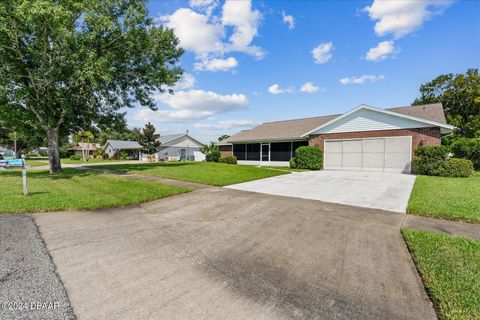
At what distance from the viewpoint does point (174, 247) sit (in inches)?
143

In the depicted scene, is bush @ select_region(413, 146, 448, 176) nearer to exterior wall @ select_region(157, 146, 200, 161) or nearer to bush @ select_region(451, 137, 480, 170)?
bush @ select_region(451, 137, 480, 170)

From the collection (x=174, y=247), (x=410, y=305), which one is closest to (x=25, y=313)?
(x=174, y=247)

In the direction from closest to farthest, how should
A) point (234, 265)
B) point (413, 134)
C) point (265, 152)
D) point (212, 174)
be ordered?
point (234, 265) < point (212, 174) < point (413, 134) < point (265, 152)

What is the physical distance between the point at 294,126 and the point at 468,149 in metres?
13.5

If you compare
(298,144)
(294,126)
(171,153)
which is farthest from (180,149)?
(298,144)

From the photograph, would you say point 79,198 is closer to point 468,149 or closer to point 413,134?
point 413,134

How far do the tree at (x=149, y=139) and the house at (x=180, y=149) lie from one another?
1.20 meters

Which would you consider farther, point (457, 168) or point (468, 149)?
point (468, 149)

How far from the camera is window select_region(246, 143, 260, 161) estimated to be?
76.2 ft

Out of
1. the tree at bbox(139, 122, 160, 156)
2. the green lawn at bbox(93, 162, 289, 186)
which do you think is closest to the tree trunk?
the green lawn at bbox(93, 162, 289, 186)

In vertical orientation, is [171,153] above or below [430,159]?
above

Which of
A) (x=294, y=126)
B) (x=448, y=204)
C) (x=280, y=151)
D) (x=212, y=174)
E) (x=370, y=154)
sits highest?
(x=294, y=126)

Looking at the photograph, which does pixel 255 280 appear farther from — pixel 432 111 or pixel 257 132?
pixel 257 132

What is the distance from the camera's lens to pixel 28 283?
2547 mm
